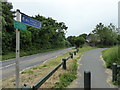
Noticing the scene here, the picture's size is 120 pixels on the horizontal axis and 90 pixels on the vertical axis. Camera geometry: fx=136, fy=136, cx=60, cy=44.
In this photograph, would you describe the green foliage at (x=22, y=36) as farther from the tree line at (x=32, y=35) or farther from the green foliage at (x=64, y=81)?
the green foliage at (x=64, y=81)

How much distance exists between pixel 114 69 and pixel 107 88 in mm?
843

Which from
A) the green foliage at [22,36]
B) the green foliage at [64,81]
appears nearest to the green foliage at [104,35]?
the green foliage at [22,36]

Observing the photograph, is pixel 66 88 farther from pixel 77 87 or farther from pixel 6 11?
pixel 6 11

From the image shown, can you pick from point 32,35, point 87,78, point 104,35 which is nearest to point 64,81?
point 87,78

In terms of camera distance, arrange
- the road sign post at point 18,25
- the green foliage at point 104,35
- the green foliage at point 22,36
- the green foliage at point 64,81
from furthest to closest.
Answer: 1. the green foliage at point 104,35
2. the green foliage at point 22,36
3. the green foliage at point 64,81
4. the road sign post at point 18,25

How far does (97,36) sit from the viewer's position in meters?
55.8

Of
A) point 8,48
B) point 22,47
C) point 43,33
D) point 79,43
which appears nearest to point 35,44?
point 43,33

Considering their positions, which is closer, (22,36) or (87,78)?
(87,78)

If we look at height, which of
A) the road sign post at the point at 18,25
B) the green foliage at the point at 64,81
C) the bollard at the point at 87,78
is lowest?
the green foliage at the point at 64,81

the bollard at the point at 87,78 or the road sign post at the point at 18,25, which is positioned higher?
the road sign post at the point at 18,25

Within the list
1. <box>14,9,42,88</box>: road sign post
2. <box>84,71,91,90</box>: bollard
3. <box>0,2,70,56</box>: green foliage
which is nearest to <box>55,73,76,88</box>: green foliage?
<box>84,71,91,90</box>: bollard

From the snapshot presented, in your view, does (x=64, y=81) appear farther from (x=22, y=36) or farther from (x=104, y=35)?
(x=104, y=35)

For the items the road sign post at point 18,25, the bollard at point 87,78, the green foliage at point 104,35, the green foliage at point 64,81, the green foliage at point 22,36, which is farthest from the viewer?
the green foliage at point 104,35

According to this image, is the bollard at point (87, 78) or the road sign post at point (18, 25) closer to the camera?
the road sign post at point (18, 25)
